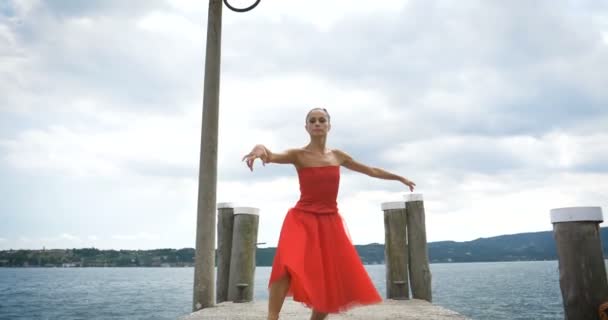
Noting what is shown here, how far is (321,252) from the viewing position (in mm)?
4223

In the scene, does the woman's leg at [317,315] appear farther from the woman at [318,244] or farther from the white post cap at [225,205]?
the white post cap at [225,205]

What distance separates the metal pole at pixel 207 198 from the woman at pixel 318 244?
2274mm

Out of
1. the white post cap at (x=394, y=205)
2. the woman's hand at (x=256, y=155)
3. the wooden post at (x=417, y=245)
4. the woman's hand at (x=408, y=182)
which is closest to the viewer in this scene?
the woman's hand at (x=256, y=155)

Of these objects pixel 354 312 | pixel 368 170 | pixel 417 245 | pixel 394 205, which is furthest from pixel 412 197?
pixel 368 170

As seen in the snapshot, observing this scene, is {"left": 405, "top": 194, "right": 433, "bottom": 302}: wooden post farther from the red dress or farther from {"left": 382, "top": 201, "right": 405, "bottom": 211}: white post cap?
the red dress

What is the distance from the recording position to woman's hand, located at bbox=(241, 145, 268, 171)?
368 centimetres

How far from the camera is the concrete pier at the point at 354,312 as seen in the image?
5.28m

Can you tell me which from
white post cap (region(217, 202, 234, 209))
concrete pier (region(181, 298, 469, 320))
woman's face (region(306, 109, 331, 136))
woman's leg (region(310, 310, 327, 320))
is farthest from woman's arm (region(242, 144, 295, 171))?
white post cap (region(217, 202, 234, 209))

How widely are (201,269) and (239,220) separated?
1.27 metres

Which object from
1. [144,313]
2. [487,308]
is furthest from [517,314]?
[144,313]

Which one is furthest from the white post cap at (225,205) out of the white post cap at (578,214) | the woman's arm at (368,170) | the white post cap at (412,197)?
the white post cap at (578,214)

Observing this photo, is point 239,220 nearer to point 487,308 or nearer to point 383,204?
point 383,204

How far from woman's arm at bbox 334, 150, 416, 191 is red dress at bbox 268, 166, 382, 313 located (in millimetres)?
262

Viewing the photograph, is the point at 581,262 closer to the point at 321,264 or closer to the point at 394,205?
the point at 321,264
